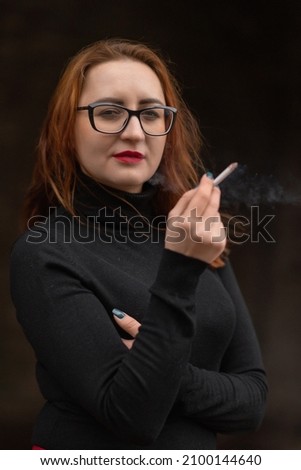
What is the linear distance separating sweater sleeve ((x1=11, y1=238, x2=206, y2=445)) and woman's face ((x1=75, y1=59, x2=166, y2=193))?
0.16 metres

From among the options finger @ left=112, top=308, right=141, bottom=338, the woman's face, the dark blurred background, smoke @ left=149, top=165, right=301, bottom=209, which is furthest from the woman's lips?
the dark blurred background

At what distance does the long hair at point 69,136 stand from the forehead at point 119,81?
0.04 feet

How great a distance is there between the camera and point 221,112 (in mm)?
2674

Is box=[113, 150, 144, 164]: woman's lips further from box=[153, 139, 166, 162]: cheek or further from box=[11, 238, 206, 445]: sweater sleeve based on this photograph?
box=[11, 238, 206, 445]: sweater sleeve

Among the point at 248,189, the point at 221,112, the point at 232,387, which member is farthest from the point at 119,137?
the point at 221,112

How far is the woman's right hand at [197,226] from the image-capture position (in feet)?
3.36

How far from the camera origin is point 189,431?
1202 millimetres

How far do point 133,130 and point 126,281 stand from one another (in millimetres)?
237

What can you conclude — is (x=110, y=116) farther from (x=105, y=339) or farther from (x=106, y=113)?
(x=105, y=339)

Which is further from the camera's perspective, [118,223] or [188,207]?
[118,223]

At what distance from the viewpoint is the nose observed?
3.94 ft
